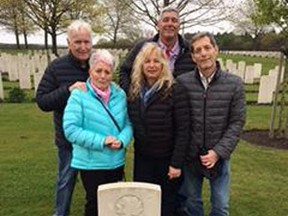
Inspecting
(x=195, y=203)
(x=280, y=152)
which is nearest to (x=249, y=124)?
(x=280, y=152)

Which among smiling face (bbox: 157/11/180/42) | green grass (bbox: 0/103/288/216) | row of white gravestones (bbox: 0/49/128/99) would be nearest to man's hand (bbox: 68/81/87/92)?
smiling face (bbox: 157/11/180/42)

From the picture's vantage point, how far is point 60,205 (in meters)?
4.46

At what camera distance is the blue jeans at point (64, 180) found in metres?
4.19

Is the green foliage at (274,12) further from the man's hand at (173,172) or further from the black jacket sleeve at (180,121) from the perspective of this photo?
the man's hand at (173,172)

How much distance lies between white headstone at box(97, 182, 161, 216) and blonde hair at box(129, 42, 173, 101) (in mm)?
829

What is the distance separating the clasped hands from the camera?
3529 millimetres

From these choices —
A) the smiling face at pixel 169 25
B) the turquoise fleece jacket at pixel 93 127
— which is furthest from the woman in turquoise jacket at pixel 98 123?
the smiling face at pixel 169 25

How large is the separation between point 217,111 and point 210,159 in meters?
0.38

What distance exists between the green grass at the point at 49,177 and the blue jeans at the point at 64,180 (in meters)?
0.59

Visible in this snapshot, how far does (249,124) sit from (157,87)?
663cm

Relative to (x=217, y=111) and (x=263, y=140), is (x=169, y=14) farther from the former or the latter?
(x=263, y=140)

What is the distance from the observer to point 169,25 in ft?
13.7

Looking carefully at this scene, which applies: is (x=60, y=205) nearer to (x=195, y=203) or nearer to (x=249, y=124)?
(x=195, y=203)

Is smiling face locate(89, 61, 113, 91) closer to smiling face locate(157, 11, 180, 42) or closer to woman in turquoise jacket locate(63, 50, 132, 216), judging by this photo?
woman in turquoise jacket locate(63, 50, 132, 216)
